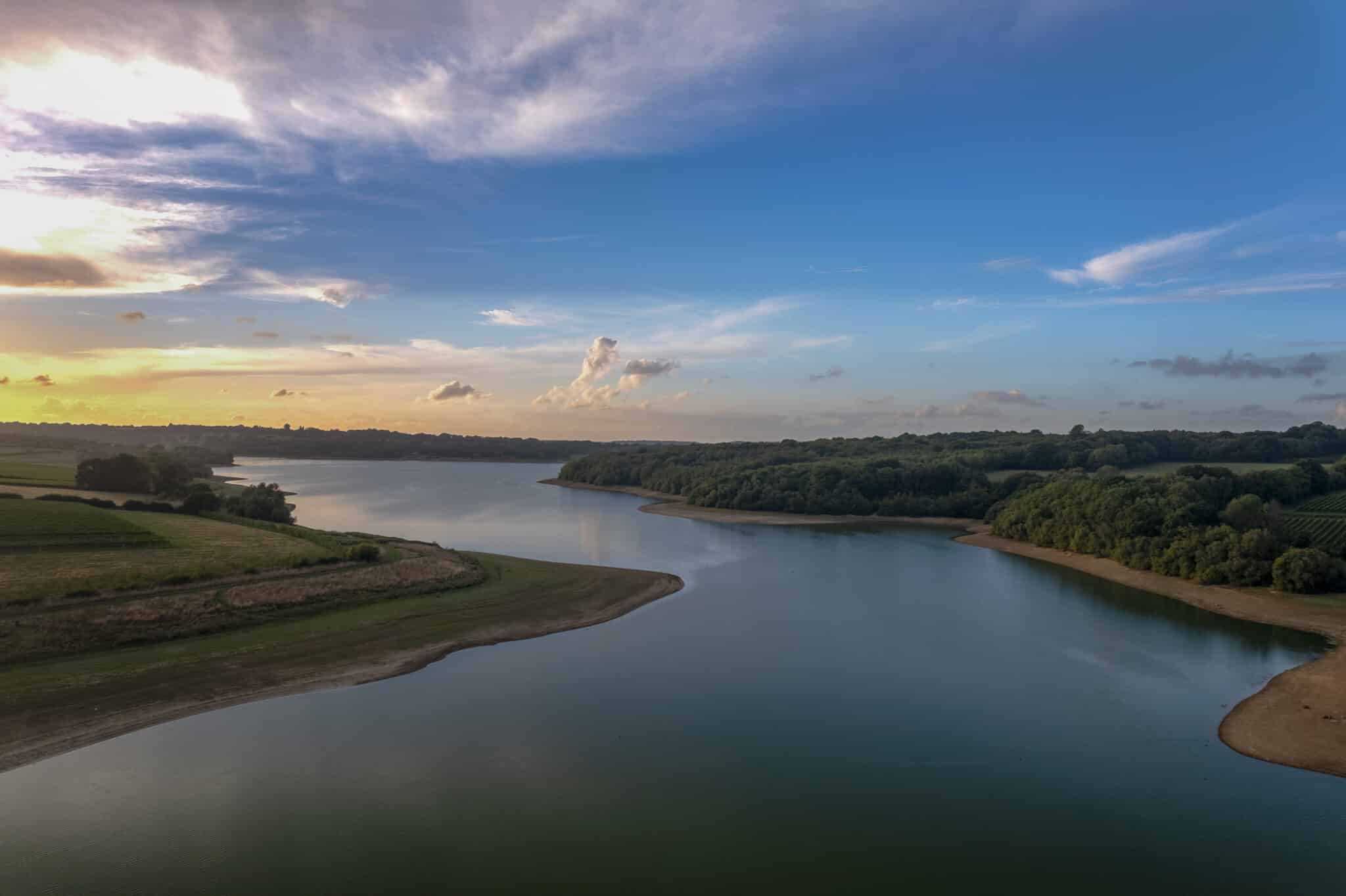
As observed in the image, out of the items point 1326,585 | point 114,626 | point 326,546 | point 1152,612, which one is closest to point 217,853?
point 114,626

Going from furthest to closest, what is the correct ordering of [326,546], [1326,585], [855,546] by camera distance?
[855,546]
[326,546]
[1326,585]

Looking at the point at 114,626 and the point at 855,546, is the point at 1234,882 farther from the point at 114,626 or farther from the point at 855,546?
the point at 855,546

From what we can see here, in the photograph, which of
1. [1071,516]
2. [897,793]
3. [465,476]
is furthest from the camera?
[465,476]

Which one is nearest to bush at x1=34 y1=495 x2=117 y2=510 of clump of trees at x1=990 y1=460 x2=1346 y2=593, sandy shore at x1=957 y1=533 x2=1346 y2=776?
sandy shore at x1=957 y1=533 x2=1346 y2=776

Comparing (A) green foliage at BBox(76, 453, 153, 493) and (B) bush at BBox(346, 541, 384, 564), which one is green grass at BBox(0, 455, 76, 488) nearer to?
(A) green foliage at BBox(76, 453, 153, 493)

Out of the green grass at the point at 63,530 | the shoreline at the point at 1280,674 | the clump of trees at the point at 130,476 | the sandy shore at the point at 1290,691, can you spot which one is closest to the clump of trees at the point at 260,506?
the clump of trees at the point at 130,476
